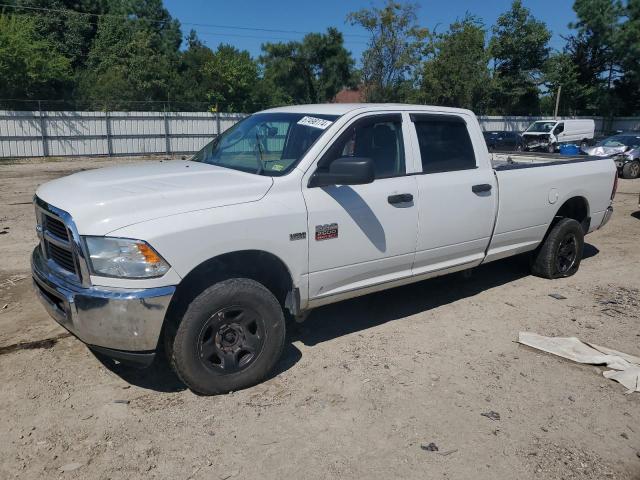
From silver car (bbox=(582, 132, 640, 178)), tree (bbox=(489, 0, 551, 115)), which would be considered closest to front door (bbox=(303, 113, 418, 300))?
silver car (bbox=(582, 132, 640, 178))

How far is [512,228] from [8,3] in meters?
44.3

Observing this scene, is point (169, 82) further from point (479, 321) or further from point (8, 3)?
point (479, 321)

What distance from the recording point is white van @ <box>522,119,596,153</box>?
28.4m

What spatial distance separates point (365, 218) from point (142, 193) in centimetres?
168

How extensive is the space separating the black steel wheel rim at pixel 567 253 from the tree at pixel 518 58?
122 feet

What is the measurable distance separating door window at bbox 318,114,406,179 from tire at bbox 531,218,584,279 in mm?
2725

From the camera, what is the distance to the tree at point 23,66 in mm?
26438

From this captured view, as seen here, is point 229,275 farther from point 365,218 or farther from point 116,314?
point 365,218

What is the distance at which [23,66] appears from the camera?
27000 millimetres

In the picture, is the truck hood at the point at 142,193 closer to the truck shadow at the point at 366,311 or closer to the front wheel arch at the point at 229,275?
the front wheel arch at the point at 229,275

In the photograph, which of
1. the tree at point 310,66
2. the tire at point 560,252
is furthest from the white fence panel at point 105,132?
the tire at point 560,252

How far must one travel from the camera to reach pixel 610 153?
18.2 metres

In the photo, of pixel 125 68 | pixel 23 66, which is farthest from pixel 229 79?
pixel 23 66

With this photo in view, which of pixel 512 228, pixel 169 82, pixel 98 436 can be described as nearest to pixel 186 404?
pixel 98 436
